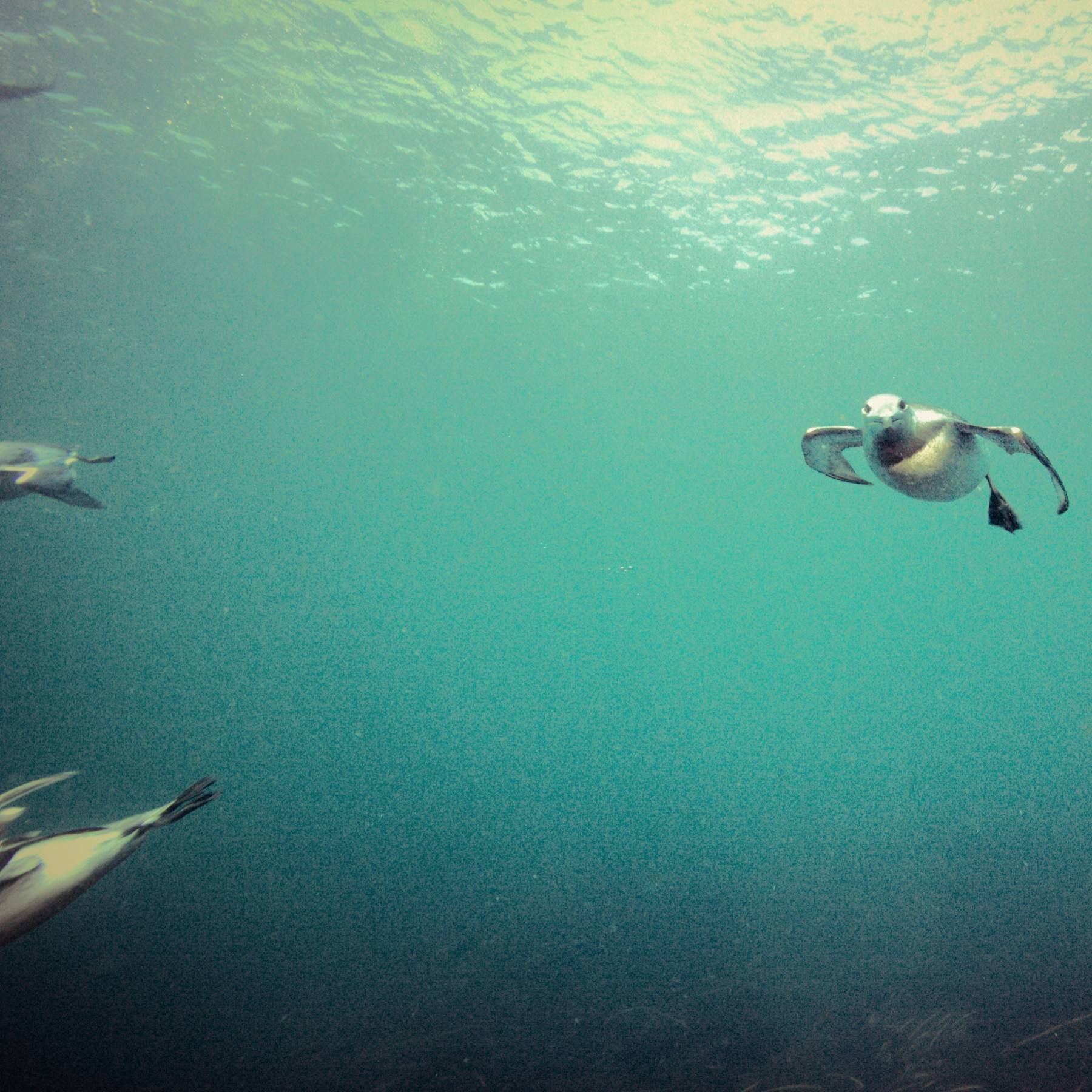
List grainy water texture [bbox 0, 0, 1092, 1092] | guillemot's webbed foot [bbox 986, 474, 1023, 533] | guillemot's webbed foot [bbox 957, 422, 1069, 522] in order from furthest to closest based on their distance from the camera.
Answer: grainy water texture [bbox 0, 0, 1092, 1092] < guillemot's webbed foot [bbox 986, 474, 1023, 533] < guillemot's webbed foot [bbox 957, 422, 1069, 522]

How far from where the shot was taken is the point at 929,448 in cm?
268

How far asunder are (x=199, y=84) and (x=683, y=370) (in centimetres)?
2927

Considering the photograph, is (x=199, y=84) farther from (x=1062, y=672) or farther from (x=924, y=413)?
(x=1062, y=672)

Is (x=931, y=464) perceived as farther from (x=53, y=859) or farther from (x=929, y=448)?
(x=53, y=859)

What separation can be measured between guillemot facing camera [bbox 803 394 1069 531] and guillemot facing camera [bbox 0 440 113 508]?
4.86 meters

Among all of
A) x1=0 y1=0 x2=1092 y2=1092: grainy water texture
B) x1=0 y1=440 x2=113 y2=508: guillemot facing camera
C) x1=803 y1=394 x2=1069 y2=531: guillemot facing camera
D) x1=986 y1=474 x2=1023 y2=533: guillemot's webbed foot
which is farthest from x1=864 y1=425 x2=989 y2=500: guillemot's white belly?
x1=0 y1=0 x2=1092 y2=1092: grainy water texture

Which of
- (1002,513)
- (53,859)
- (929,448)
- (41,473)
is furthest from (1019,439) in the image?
(41,473)

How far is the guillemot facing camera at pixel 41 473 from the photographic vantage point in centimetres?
434

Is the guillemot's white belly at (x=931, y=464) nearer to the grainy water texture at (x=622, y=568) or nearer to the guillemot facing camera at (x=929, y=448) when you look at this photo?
the guillemot facing camera at (x=929, y=448)

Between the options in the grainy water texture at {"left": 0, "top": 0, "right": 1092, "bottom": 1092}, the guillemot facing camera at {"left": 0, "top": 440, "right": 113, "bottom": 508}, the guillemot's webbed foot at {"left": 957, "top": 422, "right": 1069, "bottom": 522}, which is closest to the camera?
the guillemot's webbed foot at {"left": 957, "top": 422, "right": 1069, "bottom": 522}

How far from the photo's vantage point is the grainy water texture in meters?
8.35

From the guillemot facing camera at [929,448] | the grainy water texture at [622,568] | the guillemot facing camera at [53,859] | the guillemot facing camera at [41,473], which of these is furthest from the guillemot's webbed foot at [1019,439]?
the grainy water texture at [622,568]

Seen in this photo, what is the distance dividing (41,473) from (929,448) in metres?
5.72

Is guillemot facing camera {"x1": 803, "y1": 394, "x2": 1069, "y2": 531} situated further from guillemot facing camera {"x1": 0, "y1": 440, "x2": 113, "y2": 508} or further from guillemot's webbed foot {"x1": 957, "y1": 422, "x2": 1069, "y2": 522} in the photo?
guillemot facing camera {"x1": 0, "y1": 440, "x2": 113, "y2": 508}
